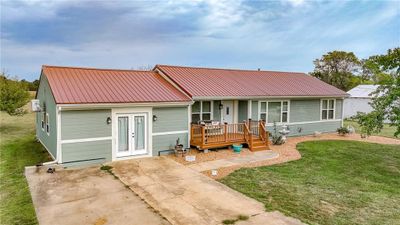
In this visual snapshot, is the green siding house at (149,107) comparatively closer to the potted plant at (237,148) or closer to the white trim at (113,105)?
the white trim at (113,105)

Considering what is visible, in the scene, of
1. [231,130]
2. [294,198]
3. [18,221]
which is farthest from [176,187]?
[231,130]

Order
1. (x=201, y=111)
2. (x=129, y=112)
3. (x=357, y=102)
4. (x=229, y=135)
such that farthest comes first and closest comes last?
(x=357, y=102)
(x=201, y=111)
(x=229, y=135)
(x=129, y=112)

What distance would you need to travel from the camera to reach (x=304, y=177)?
9875 millimetres

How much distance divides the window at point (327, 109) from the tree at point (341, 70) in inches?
1048

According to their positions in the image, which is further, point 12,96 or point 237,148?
point 12,96

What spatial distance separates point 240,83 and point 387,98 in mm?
7929

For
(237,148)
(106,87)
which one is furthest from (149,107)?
(237,148)

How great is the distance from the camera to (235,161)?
11820mm

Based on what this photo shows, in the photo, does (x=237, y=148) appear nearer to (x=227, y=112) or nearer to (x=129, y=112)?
(x=227, y=112)

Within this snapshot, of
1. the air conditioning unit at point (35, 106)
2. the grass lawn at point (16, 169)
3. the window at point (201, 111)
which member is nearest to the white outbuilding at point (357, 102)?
the window at point (201, 111)

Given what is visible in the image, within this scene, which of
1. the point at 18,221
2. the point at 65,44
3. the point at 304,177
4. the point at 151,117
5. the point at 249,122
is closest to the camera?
the point at 18,221

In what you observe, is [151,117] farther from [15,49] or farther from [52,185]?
[15,49]

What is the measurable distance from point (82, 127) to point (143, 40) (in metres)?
14.3

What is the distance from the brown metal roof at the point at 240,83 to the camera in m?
14.9
